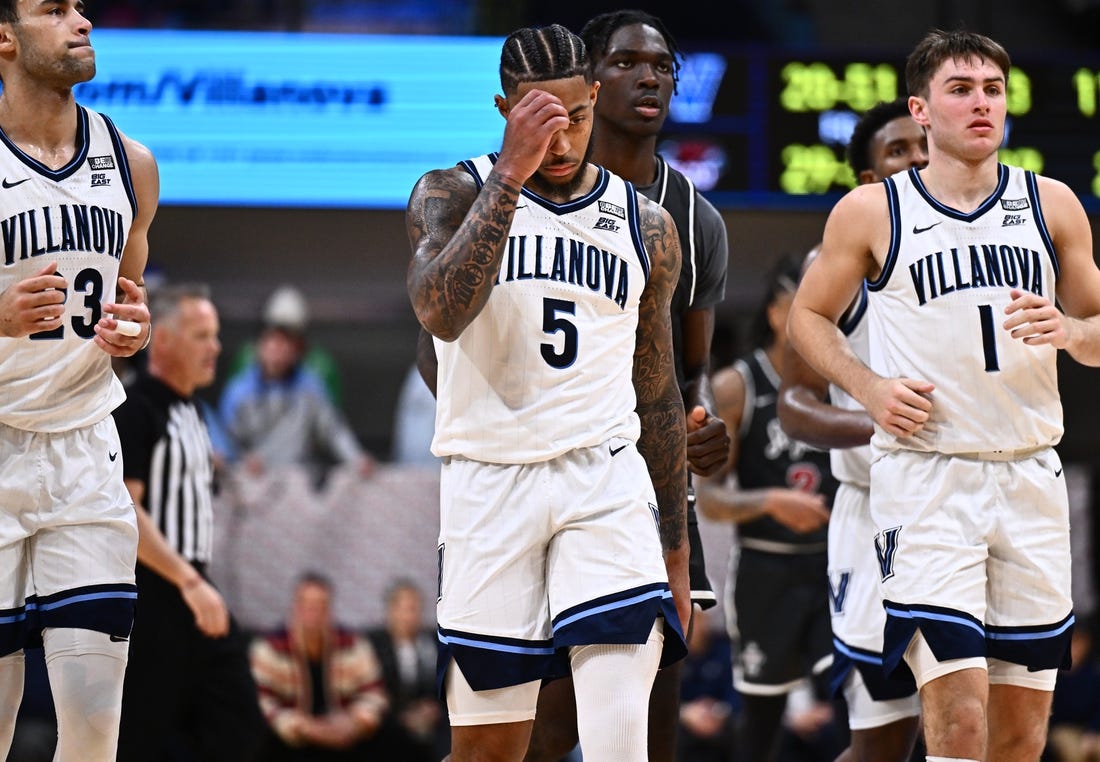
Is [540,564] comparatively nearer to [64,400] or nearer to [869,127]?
Result: [64,400]

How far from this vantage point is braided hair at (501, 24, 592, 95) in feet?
13.5

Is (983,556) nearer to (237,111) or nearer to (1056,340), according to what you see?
(1056,340)

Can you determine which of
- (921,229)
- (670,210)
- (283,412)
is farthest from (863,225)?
(283,412)

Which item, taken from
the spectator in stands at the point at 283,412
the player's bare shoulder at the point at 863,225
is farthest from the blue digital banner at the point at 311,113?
the player's bare shoulder at the point at 863,225

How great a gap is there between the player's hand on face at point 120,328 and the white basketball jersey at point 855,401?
7.89 feet

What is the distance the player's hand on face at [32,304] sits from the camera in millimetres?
4078

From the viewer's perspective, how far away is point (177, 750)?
350 inches

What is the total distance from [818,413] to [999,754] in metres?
1.39

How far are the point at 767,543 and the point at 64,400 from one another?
382cm

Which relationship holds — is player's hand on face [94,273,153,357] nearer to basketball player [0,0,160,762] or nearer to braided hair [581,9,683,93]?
basketball player [0,0,160,762]

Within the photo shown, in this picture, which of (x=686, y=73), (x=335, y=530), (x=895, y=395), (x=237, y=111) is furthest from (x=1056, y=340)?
(x=237, y=111)

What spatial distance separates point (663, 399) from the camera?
4.50 metres

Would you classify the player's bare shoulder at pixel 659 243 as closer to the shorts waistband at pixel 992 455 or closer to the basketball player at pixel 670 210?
the basketball player at pixel 670 210

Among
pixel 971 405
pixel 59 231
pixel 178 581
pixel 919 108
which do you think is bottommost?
pixel 178 581
